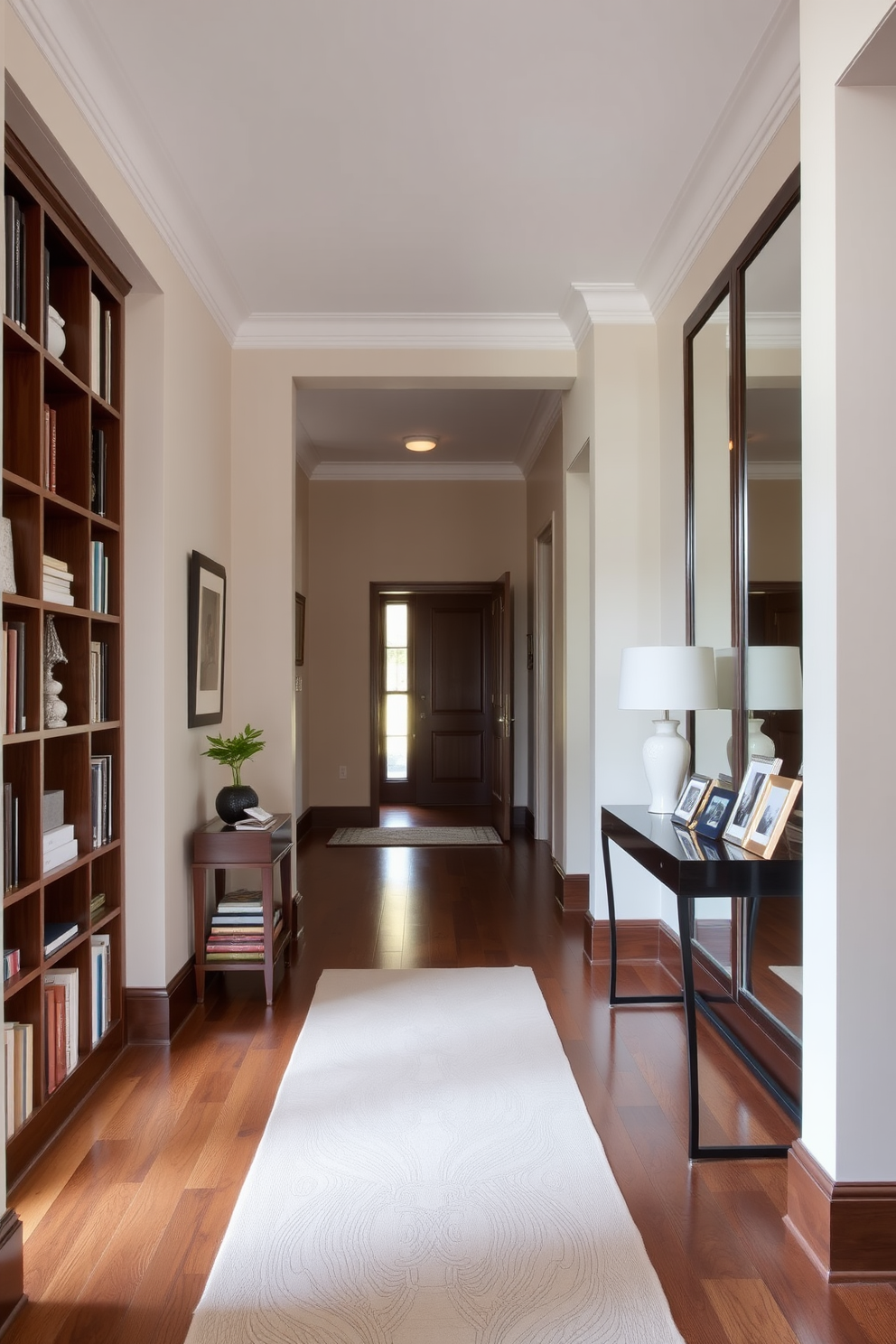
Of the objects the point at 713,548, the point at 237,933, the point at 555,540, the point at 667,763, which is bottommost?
the point at 237,933

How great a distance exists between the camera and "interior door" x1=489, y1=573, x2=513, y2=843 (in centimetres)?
726

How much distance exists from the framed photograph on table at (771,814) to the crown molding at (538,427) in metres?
3.39

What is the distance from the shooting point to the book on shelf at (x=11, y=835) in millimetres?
2422

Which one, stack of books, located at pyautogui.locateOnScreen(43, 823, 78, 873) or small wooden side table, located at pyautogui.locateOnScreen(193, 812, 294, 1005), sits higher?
stack of books, located at pyautogui.locateOnScreen(43, 823, 78, 873)

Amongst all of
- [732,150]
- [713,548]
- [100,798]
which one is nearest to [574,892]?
[713,548]

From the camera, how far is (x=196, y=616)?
12.1 feet

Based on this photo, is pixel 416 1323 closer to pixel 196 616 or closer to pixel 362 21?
pixel 196 616

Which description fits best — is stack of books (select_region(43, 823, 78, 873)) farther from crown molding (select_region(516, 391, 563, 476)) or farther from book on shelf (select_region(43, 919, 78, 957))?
crown molding (select_region(516, 391, 563, 476))

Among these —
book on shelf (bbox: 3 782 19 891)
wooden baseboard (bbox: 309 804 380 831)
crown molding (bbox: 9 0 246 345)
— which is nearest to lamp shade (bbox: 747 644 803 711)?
book on shelf (bbox: 3 782 19 891)

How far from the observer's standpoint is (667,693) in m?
3.19

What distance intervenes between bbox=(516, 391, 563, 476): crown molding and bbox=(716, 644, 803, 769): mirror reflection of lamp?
267 centimetres

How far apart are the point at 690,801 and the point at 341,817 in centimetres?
519

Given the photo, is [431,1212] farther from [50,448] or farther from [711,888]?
[50,448]

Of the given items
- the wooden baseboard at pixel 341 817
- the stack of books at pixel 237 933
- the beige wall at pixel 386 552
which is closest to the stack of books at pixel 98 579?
the stack of books at pixel 237 933
